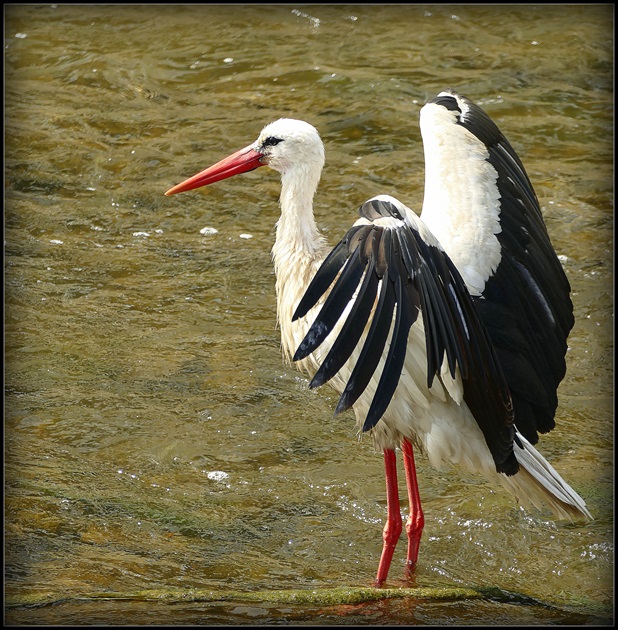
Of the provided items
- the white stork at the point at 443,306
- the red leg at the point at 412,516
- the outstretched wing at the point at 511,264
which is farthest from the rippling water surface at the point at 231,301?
the outstretched wing at the point at 511,264

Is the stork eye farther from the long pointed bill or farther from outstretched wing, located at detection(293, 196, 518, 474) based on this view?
outstretched wing, located at detection(293, 196, 518, 474)

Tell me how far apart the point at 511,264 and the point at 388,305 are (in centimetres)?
122

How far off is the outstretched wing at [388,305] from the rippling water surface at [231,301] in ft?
2.89

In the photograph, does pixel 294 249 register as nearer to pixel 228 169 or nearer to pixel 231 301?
pixel 228 169

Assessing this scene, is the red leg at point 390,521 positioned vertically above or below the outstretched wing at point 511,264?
below

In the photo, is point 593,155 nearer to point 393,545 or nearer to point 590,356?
point 590,356

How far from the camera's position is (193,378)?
17.6ft

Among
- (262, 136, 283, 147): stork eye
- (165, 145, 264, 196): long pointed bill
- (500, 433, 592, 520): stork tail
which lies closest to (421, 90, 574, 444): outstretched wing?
(500, 433, 592, 520): stork tail

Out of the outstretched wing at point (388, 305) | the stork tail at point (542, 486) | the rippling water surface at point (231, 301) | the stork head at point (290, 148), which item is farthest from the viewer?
the stork head at point (290, 148)

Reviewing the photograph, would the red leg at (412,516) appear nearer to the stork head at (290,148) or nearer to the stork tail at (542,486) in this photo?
the stork tail at (542,486)

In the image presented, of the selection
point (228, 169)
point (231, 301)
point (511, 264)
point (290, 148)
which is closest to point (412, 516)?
point (511, 264)

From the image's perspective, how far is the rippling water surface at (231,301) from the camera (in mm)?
4035

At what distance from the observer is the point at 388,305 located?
3.08 metres

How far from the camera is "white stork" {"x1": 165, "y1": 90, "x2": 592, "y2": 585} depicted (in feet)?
10.2
